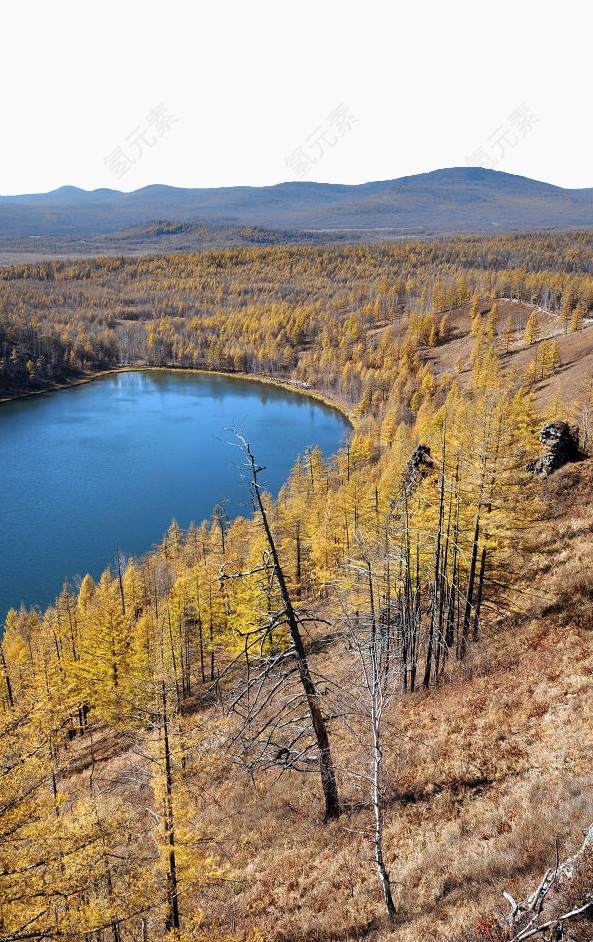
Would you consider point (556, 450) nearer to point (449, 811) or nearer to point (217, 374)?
point (449, 811)

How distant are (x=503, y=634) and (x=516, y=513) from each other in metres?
4.52

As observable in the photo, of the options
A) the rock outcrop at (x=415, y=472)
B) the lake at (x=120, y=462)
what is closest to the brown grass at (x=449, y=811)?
the rock outcrop at (x=415, y=472)

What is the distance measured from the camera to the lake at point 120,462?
60.4m

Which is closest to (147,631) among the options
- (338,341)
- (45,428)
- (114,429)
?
(114,429)

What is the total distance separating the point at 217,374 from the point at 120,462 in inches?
3068

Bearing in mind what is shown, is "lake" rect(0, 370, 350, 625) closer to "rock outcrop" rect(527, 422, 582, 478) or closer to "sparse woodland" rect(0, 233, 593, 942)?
"sparse woodland" rect(0, 233, 593, 942)

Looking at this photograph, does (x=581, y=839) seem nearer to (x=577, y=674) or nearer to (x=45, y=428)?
(x=577, y=674)

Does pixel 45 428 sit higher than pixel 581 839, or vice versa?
pixel 581 839

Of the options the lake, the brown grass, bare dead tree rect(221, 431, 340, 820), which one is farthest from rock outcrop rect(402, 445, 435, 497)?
the lake

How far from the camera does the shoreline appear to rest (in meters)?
121

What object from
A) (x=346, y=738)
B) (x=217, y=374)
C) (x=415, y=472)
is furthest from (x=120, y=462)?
(x=346, y=738)

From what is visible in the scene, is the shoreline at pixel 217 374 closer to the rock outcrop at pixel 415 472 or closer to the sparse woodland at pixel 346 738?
the rock outcrop at pixel 415 472

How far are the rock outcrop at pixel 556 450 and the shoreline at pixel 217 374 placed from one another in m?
73.3

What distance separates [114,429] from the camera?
10900cm
